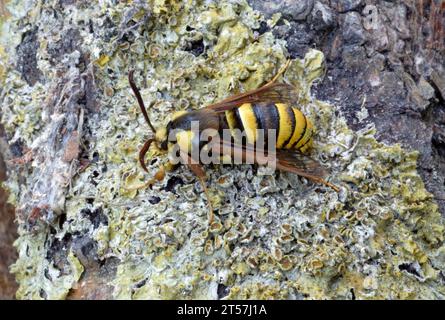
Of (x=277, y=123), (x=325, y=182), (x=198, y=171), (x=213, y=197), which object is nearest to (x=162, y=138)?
(x=198, y=171)

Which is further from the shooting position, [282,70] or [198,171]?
[282,70]

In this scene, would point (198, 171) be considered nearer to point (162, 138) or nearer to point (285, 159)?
point (162, 138)

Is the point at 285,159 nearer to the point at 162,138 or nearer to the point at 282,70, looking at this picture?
the point at 282,70

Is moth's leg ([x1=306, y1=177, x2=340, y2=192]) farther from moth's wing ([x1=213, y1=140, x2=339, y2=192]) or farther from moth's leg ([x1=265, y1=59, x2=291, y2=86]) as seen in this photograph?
moth's leg ([x1=265, y1=59, x2=291, y2=86])

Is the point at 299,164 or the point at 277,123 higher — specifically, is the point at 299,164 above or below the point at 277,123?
below

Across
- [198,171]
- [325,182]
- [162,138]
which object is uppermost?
[162,138]

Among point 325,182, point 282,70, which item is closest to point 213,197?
point 325,182

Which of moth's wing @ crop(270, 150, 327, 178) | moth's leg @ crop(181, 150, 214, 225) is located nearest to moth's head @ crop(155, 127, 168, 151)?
moth's leg @ crop(181, 150, 214, 225)
